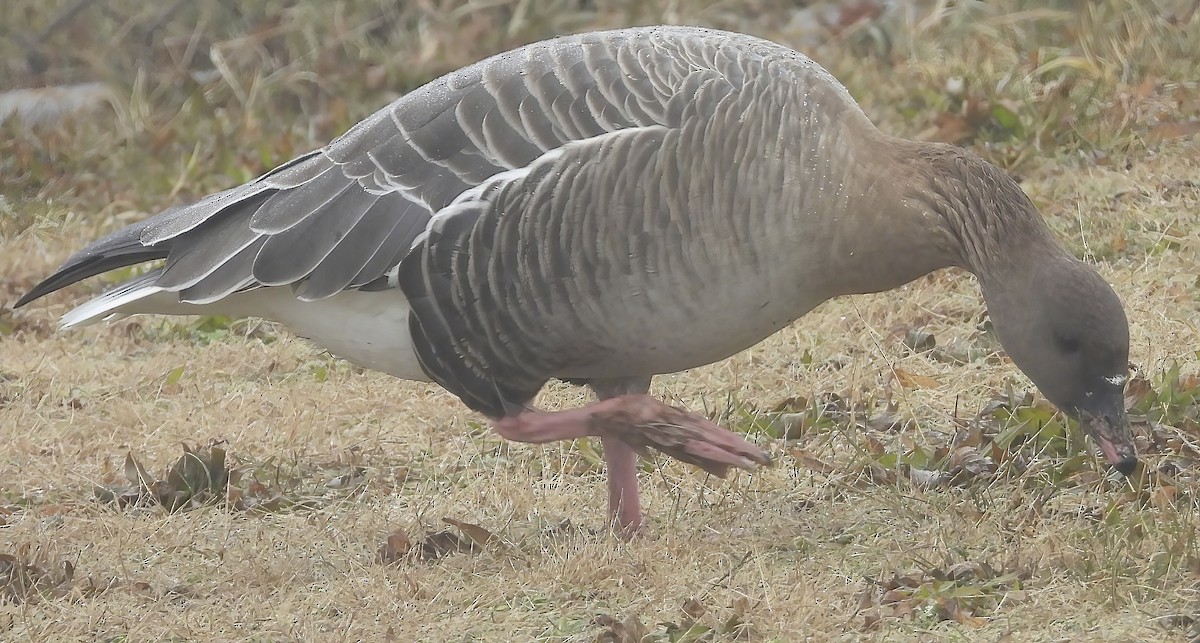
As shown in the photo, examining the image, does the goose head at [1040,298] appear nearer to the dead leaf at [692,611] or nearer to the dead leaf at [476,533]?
the dead leaf at [692,611]

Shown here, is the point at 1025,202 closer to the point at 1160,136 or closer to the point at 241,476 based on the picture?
the point at 241,476

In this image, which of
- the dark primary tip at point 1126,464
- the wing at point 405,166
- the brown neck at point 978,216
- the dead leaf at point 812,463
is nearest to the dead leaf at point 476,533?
the wing at point 405,166

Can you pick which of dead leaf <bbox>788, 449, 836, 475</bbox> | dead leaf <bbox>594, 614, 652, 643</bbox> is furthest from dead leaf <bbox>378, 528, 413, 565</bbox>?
dead leaf <bbox>788, 449, 836, 475</bbox>

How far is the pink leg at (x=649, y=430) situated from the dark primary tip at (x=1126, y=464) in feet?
3.18

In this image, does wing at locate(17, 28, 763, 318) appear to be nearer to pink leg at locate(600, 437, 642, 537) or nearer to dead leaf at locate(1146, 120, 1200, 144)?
pink leg at locate(600, 437, 642, 537)

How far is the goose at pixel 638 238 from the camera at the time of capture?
4.23 meters

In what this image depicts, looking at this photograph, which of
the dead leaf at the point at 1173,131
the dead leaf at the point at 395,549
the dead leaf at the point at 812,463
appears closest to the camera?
the dead leaf at the point at 395,549

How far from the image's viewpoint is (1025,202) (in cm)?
434

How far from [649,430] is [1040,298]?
3.75 feet

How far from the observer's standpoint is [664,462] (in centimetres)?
543

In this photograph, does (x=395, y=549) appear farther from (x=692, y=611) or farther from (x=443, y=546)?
(x=692, y=611)

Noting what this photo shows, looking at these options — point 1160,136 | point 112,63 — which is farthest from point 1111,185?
point 112,63

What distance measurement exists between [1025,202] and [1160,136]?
3.99 metres

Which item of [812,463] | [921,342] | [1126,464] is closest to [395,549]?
[812,463]
